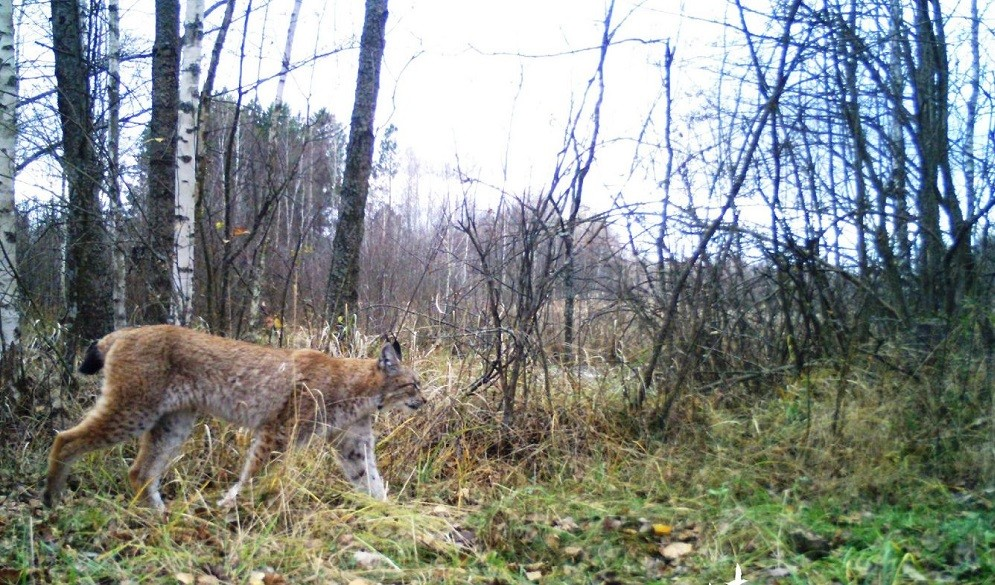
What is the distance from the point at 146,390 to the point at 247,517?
1.24 metres

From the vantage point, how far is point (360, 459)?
6461mm

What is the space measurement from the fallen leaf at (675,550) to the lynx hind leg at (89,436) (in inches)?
150

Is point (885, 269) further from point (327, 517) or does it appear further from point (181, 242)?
point (181, 242)

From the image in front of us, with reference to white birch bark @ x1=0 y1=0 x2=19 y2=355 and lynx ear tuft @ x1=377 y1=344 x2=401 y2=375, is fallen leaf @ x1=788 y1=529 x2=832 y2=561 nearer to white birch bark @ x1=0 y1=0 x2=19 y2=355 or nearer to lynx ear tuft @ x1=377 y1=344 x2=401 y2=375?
lynx ear tuft @ x1=377 y1=344 x2=401 y2=375

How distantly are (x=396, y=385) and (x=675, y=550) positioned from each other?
2.98 metres

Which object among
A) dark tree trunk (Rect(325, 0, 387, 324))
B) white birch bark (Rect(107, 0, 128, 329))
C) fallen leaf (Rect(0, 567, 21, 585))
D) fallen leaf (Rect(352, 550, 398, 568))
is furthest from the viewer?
white birch bark (Rect(107, 0, 128, 329))

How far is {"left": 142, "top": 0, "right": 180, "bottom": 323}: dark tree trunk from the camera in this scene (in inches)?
329

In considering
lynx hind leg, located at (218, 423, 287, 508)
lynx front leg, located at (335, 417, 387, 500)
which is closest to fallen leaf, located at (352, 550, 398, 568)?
lynx front leg, located at (335, 417, 387, 500)

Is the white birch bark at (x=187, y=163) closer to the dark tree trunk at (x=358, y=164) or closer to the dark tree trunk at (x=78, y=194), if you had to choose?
the dark tree trunk at (x=78, y=194)

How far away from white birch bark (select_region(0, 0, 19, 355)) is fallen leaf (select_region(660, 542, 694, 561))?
5.96 meters

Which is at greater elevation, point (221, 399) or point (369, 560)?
point (221, 399)

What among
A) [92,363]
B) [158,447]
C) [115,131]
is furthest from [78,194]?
[115,131]

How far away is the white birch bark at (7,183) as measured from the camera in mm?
7262

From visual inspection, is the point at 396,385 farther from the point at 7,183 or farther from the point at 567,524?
the point at 7,183
